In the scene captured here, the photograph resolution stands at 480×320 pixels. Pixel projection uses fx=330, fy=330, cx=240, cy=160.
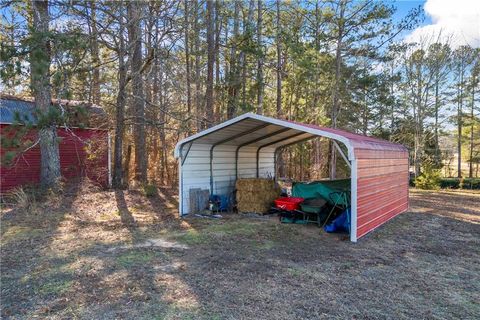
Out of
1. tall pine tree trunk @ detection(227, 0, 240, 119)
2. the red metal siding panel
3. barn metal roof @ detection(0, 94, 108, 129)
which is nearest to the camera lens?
barn metal roof @ detection(0, 94, 108, 129)

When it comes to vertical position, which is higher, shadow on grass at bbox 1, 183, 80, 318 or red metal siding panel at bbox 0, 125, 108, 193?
red metal siding panel at bbox 0, 125, 108, 193

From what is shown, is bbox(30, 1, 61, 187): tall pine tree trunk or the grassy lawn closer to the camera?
the grassy lawn

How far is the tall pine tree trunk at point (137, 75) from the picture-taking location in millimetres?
9312

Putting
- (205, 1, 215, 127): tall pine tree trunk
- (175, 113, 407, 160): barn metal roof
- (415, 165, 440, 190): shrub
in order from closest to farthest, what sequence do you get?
(175, 113, 407, 160): barn metal roof
(205, 1, 215, 127): tall pine tree trunk
(415, 165, 440, 190): shrub

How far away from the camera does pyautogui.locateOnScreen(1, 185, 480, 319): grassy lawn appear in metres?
3.13

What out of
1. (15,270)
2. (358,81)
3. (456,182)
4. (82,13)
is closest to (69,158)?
(82,13)

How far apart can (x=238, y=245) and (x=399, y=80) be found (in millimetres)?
16429

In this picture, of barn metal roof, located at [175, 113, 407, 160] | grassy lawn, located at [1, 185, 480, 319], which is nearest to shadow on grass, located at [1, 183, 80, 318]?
grassy lawn, located at [1, 185, 480, 319]

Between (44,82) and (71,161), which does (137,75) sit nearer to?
(44,82)

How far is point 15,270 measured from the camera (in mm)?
4164

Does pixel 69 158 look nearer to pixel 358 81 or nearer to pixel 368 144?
pixel 368 144

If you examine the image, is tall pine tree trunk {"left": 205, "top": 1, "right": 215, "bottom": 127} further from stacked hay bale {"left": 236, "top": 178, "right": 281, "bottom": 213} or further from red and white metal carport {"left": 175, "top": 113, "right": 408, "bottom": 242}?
stacked hay bale {"left": 236, "top": 178, "right": 281, "bottom": 213}

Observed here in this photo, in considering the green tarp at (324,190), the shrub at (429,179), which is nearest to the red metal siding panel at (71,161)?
the green tarp at (324,190)

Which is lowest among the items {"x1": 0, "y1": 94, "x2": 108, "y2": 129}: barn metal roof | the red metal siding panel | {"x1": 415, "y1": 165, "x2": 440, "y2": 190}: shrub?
{"x1": 415, "y1": 165, "x2": 440, "y2": 190}: shrub
